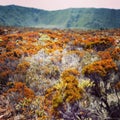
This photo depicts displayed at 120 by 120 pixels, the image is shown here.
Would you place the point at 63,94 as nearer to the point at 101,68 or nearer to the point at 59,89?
the point at 59,89

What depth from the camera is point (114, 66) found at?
14234 mm

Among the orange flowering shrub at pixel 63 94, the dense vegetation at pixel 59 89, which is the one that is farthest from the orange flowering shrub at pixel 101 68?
the orange flowering shrub at pixel 63 94

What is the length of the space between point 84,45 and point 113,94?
455 inches

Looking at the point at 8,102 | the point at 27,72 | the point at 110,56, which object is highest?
the point at 110,56

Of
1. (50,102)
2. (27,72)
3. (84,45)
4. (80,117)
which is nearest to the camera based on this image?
(80,117)

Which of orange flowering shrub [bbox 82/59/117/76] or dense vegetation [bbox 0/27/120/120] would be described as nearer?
dense vegetation [bbox 0/27/120/120]

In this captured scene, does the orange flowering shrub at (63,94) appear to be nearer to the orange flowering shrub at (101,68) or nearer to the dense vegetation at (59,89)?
the dense vegetation at (59,89)

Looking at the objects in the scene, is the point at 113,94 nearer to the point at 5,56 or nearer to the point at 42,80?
the point at 42,80

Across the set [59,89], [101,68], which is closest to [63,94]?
[59,89]

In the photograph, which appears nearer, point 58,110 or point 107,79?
point 58,110

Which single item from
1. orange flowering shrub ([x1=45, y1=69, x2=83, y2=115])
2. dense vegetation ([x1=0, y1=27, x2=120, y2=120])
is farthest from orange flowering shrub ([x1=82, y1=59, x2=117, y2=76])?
orange flowering shrub ([x1=45, y1=69, x2=83, y2=115])

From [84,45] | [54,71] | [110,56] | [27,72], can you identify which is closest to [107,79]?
[110,56]

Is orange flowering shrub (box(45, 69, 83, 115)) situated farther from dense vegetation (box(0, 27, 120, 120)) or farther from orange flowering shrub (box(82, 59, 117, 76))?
orange flowering shrub (box(82, 59, 117, 76))

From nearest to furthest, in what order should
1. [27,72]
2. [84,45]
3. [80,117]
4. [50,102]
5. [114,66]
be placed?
[80,117], [50,102], [114,66], [27,72], [84,45]
